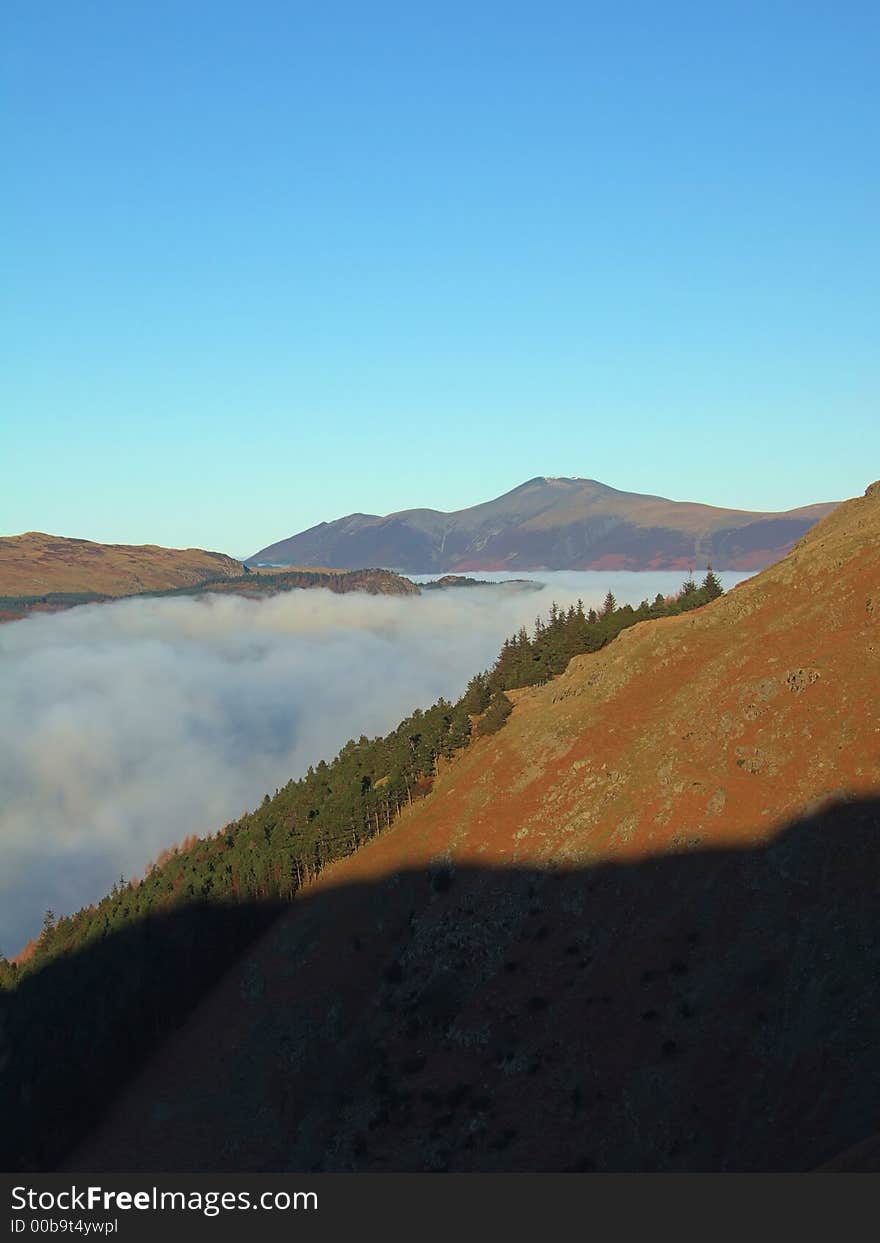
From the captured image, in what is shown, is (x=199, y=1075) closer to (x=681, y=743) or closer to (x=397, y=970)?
(x=397, y=970)

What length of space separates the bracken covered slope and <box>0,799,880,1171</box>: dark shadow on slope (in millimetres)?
227

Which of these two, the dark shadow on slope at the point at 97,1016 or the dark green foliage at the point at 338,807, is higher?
the dark green foliage at the point at 338,807

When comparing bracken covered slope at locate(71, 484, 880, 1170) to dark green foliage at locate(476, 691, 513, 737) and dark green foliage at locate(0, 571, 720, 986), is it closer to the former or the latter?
dark green foliage at locate(476, 691, 513, 737)

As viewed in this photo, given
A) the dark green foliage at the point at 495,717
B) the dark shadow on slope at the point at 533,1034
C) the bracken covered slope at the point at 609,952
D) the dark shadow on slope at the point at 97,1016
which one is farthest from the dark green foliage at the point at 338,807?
Result: the dark shadow on slope at the point at 533,1034

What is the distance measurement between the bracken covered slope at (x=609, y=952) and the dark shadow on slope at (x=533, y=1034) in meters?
0.23

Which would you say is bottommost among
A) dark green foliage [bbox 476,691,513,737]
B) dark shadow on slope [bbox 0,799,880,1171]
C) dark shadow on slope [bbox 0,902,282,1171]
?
dark shadow on slope [bbox 0,902,282,1171]

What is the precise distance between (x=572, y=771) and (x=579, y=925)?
881 inches

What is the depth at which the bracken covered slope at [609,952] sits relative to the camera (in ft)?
218

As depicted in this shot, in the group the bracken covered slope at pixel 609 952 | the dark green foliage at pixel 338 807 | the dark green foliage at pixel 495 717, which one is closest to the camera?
the bracken covered slope at pixel 609 952

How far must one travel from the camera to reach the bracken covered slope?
66312mm

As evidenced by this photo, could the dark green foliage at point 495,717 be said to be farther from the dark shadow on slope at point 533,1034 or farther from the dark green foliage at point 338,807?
the dark shadow on slope at point 533,1034

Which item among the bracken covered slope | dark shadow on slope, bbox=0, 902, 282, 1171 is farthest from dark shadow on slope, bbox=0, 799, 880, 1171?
dark shadow on slope, bbox=0, 902, 282, 1171

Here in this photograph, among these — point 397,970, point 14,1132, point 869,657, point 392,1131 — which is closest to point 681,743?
point 869,657

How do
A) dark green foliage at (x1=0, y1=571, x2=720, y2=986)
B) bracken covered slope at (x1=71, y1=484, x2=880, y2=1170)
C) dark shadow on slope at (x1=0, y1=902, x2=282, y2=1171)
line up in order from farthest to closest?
dark green foliage at (x1=0, y1=571, x2=720, y2=986) < dark shadow on slope at (x1=0, y1=902, x2=282, y2=1171) < bracken covered slope at (x1=71, y1=484, x2=880, y2=1170)
